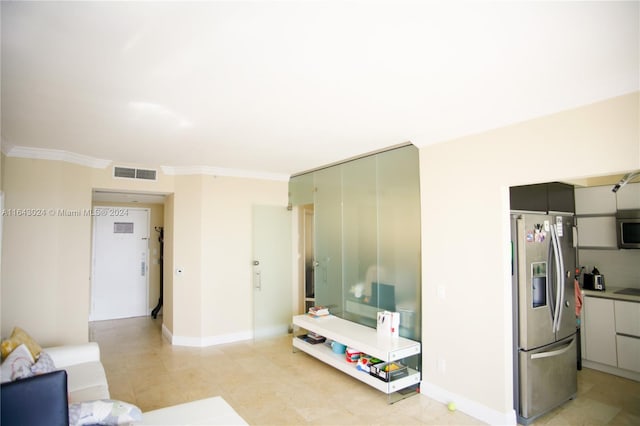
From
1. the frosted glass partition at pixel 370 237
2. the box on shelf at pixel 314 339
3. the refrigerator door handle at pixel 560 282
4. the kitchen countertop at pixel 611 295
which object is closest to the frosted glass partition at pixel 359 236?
the frosted glass partition at pixel 370 237

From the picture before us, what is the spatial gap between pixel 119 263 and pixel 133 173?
9.08ft

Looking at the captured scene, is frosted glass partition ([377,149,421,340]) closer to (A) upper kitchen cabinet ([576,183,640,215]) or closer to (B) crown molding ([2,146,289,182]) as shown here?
(B) crown molding ([2,146,289,182])

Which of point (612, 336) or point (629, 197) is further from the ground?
point (629, 197)

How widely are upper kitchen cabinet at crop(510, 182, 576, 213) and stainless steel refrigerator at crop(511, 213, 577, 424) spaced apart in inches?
6.8

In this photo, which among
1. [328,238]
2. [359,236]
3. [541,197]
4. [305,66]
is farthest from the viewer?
[328,238]

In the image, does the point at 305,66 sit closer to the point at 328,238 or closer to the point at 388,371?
the point at 388,371

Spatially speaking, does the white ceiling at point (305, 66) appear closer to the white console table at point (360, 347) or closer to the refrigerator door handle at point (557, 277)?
the refrigerator door handle at point (557, 277)

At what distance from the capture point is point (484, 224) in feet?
9.60

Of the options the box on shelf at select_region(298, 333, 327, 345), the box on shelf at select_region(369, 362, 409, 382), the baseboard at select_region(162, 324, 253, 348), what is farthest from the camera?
the baseboard at select_region(162, 324, 253, 348)

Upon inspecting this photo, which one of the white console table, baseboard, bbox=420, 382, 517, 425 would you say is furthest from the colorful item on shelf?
baseboard, bbox=420, 382, 517, 425

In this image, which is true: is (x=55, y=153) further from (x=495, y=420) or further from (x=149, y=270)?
(x=495, y=420)

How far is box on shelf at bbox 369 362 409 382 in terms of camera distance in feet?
10.5

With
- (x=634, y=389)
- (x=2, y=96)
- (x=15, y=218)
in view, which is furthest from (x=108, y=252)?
(x=634, y=389)

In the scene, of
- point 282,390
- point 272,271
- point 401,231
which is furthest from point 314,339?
point 401,231
